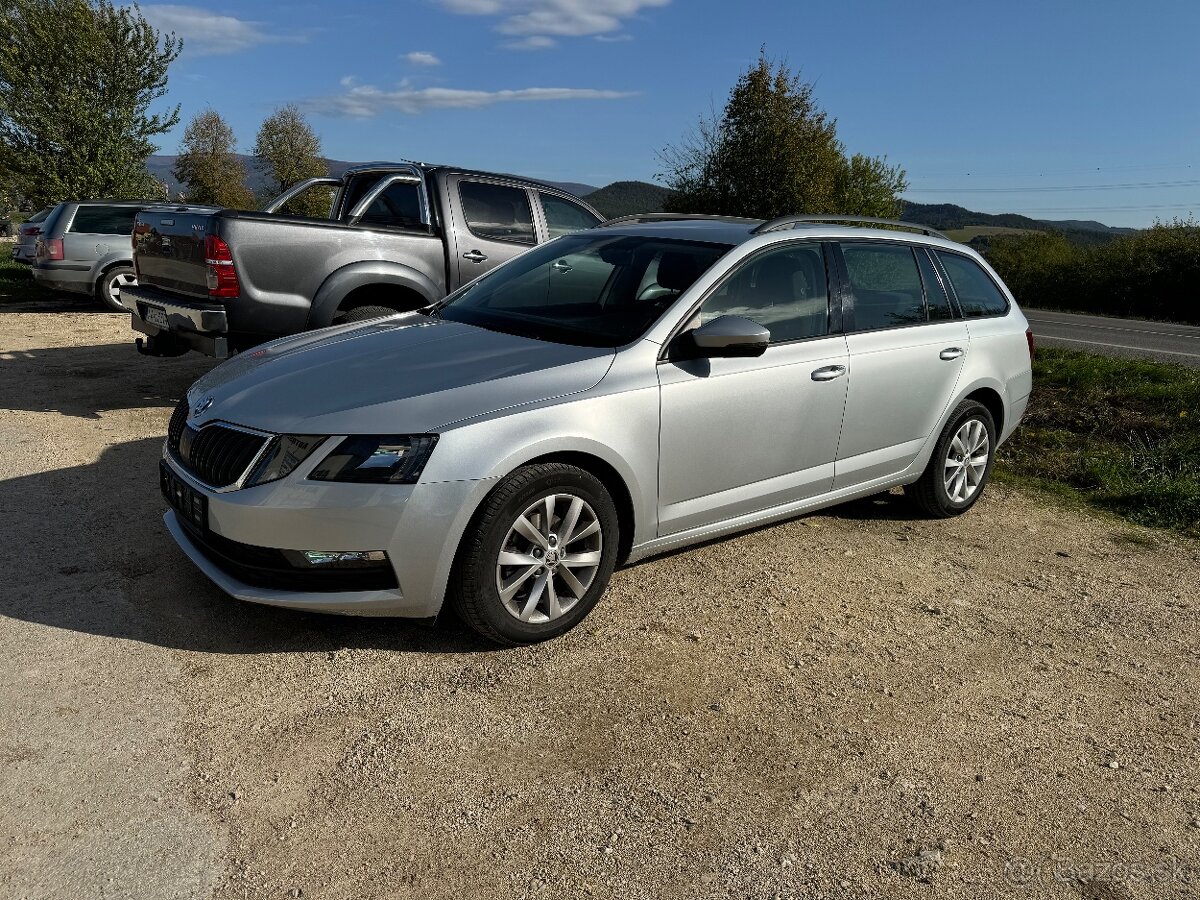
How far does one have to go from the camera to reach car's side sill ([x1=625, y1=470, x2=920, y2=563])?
4.15 m

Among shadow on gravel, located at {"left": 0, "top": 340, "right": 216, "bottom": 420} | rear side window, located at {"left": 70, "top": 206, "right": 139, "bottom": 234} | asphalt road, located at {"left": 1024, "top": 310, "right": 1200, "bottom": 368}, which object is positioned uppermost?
rear side window, located at {"left": 70, "top": 206, "right": 139, "bottom": 234}

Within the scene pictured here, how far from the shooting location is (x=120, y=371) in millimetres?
9289

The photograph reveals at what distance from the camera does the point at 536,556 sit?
3.67 metres

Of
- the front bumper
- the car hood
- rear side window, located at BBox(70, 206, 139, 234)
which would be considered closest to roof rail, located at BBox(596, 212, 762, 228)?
the car hood

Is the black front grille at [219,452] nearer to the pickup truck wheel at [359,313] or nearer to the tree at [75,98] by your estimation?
the pickup truck wheel at [359,313]

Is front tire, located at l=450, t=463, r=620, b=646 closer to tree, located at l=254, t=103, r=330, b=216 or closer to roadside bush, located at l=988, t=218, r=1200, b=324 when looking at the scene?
roadside bush, located at l=988, t=218, r=1200, b=324

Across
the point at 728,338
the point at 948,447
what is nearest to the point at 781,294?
the point at 728,338

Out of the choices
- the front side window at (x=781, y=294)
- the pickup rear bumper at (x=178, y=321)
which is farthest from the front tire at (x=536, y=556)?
the pickup rear bumper at (x=178, y=321)

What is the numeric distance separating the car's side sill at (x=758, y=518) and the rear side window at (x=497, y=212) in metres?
4.21

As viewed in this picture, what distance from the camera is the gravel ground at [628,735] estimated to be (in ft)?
8.44

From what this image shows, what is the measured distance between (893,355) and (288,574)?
128 inches

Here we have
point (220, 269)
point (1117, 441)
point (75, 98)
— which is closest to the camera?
point (220, 269)

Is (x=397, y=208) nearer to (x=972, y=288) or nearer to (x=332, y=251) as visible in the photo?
(x=332, y=251)

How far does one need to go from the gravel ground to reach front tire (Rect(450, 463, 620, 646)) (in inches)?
6.1
